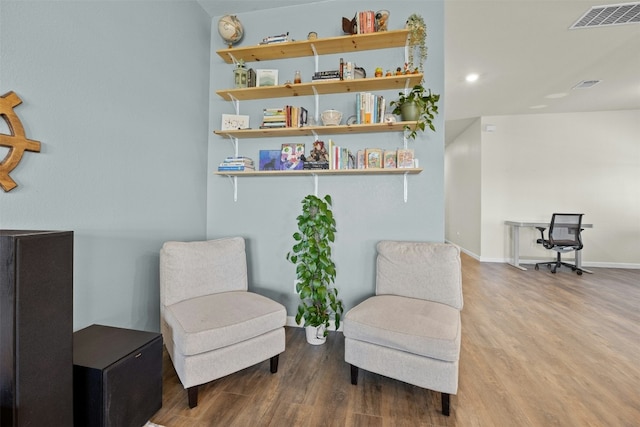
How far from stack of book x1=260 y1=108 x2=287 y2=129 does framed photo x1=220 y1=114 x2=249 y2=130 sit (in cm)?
20

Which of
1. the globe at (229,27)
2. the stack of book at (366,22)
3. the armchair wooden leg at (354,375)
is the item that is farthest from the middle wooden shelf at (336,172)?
the armchair wooden leg at (354,375)

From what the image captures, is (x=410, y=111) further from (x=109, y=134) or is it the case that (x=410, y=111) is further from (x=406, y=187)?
(x=109, y=134)

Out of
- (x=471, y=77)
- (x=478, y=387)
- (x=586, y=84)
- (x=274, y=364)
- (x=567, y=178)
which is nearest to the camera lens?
(x=478, y=387)

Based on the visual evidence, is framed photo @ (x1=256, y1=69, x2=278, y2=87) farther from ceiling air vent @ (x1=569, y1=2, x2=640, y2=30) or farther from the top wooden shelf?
ceiling air vent @ (x1=569, y1=2, x2=640, y2=30)

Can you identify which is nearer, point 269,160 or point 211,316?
point 211,316

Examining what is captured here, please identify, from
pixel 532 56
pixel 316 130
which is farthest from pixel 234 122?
pixel 532 56

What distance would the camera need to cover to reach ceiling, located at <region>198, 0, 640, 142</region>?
8.16ft

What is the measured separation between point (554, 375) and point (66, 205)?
118 inches

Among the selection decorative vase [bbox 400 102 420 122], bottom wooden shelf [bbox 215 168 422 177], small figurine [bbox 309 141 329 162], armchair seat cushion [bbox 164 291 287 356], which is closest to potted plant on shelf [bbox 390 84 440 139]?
decorative vase [bbox 400 102 420 122]

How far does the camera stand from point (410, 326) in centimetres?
142

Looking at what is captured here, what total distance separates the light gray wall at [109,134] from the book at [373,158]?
1.48 meters

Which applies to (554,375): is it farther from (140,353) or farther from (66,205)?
(66,205)

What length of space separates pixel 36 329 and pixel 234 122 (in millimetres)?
1840

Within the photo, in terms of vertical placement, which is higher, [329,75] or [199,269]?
[329,75]
